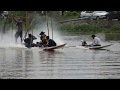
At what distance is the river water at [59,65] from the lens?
450 inches

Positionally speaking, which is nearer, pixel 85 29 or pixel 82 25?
pixel 85 29

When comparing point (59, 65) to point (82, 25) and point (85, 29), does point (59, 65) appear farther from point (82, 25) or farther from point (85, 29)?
point (82, 25)

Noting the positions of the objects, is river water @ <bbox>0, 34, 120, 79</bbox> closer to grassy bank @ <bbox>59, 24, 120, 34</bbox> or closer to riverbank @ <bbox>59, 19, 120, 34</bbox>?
grassy bank @ <bbox>59, 24, 120, 34</bbox>

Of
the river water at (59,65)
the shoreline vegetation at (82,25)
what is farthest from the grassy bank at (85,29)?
the river water at (59,65)

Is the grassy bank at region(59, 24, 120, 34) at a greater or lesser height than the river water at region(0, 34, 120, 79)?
greater

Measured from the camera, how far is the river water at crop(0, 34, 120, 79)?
37.5 ft

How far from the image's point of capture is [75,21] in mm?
35344

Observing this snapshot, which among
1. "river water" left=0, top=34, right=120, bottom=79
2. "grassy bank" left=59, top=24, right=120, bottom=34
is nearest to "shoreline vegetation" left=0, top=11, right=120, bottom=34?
"grassy bank" left=59, top=24, right=120, bottom=34

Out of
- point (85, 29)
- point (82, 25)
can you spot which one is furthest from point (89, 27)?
point (82, 25)

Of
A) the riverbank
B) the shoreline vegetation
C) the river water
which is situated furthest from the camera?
the riverbank

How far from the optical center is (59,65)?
14.1 m

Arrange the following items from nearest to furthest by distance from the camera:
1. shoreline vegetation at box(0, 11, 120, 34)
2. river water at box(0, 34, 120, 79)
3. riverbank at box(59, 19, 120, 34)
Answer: river water at box(0, 34, 120, 79), shoreline vegetation at box(0, 11, 120, 34), riverbank at box(59, 19, 120, 34)
